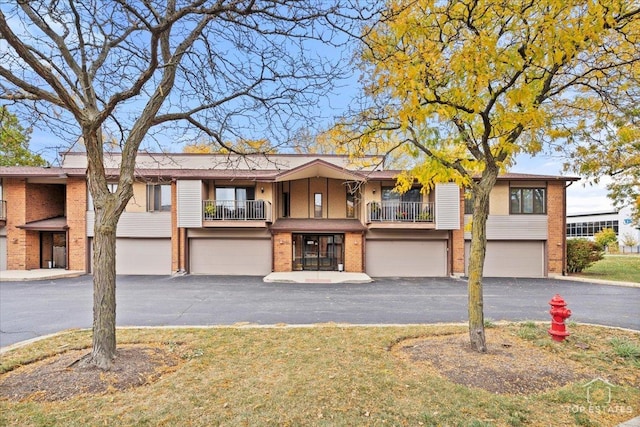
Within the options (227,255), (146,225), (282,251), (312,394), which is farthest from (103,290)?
(146,225)

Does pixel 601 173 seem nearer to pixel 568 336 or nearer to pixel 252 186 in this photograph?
pixel 568 336

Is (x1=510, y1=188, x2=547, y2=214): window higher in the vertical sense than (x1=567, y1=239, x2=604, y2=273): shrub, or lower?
higher

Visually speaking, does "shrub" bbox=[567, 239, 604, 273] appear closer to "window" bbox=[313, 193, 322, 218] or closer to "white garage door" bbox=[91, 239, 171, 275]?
"window" bbox=[313, 193, 322, 218]

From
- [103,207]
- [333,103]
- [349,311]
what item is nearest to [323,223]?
[349,311]

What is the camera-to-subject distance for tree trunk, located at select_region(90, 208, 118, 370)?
15.5 feet

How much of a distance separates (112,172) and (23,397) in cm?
1459

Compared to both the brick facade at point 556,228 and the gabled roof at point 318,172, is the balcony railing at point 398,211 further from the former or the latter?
the brick facade at point 556,228

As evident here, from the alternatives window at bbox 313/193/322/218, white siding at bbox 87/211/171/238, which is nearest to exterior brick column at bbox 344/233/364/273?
window at bbox 313/193/322/218

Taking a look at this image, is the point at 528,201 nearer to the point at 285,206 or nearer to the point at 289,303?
the point at 285,206

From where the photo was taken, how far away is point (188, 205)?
16.2 metres

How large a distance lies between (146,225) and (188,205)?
2.72 meters

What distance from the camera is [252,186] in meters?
17.4

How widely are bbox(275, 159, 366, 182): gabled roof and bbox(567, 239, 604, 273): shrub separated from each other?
39.4ft

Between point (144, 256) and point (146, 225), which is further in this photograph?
point (144, 256)
